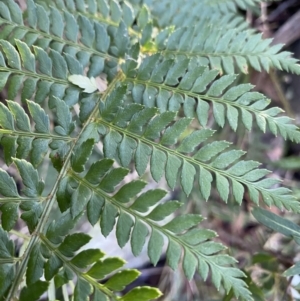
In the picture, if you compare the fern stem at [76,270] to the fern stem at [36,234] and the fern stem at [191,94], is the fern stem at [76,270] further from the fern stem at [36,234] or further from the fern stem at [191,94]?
the fern stem at [191,94]

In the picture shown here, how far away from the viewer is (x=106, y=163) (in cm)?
82

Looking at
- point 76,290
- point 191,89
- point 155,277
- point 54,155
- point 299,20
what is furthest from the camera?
point 155,277

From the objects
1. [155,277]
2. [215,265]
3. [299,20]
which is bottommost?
[155,277]

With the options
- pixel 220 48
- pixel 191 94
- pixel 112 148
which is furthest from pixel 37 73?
pixel 220 48

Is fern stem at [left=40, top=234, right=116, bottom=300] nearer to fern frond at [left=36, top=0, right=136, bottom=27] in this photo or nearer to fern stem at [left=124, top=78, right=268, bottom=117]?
fern stem at [left=124, top=78, right=268, bottom=117]

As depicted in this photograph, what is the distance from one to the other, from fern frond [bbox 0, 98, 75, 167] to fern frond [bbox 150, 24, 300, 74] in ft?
1.34

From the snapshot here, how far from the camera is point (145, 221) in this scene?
0.83m

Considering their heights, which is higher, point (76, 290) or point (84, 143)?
point (84, 143)

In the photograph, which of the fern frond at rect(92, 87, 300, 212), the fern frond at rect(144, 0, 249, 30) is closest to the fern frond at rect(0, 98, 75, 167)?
the fern frond at rect(92, 87, 300, 212)

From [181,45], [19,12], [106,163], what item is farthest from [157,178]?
[19,12]

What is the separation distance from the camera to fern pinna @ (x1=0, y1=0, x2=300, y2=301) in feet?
2.63

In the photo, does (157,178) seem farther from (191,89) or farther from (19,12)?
(19,12)

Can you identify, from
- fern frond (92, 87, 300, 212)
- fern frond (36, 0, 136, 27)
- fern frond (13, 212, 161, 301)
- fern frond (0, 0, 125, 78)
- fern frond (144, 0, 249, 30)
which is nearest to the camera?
fern frond (13, 212, 161, 301)

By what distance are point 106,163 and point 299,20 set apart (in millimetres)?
1349
